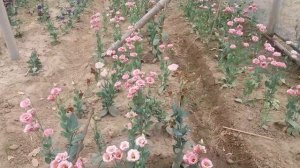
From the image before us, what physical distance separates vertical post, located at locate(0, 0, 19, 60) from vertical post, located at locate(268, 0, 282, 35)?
3693mm

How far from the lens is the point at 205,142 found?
367 cm

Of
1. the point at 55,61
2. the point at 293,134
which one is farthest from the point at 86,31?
the point at 293,134

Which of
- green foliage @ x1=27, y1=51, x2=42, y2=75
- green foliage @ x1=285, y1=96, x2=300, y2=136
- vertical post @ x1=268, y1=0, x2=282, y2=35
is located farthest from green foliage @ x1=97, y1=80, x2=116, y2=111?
vertical post @ x1=268, y1=0, x2=282, y2=35

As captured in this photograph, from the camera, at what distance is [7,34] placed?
194 inches

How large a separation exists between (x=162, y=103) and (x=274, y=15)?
2.36 m

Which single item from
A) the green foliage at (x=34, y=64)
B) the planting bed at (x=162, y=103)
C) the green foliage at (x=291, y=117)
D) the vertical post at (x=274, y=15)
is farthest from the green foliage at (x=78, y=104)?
the vertical post at (x=274, y=15)

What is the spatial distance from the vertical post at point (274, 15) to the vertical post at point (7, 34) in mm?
3693

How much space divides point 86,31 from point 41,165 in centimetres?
319

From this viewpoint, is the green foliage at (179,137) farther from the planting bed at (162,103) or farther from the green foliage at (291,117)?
the green foliage at (291,117)

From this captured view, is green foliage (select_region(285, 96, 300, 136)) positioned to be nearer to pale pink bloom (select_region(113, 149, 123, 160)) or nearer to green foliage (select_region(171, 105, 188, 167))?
green foliage (select_region(171, 105, 188, 167))

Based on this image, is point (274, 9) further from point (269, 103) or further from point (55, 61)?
point (55, 61)

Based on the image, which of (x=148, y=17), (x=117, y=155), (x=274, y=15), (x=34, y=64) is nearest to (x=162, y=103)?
(x=148, y=17)

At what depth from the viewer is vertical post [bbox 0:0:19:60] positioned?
15.8 feet

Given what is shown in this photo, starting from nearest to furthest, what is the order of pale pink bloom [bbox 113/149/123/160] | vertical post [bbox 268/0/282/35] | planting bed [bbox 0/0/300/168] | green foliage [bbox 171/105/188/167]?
pale pink bloom [bbox 113/149/123/160]
green foliage [bbox 171/105/188/167]
planting bed [bbox 0/0/300/168]
vertical post [bbox 268/0/282/35]
